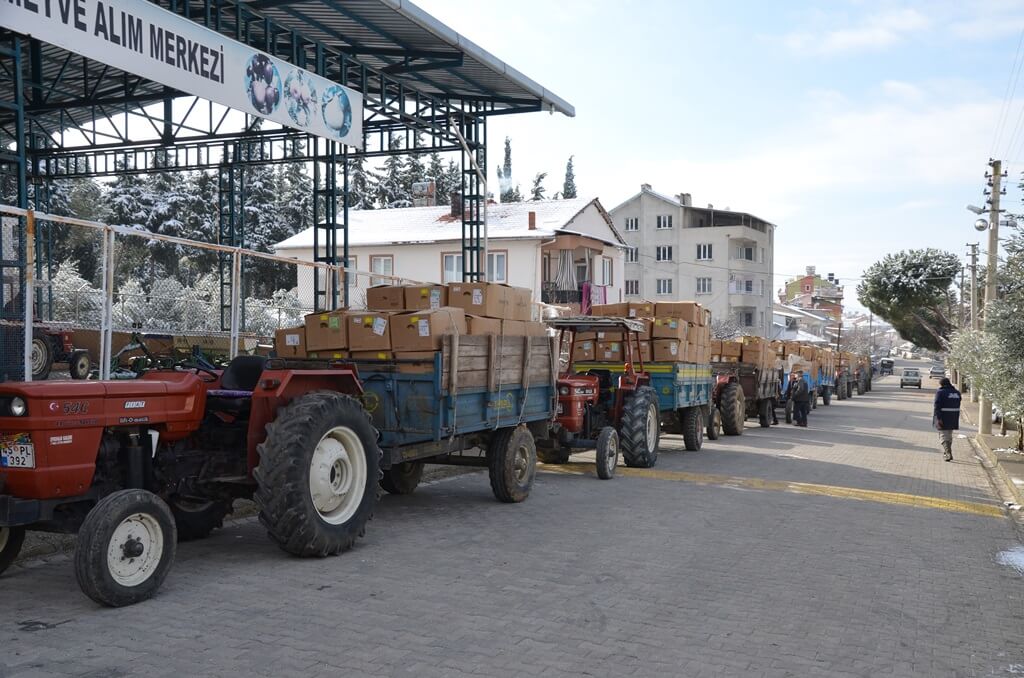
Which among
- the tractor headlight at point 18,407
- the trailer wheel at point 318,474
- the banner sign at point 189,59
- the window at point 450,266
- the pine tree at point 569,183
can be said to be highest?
the pine tree at point 569,183

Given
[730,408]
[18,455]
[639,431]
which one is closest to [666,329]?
[639,431]

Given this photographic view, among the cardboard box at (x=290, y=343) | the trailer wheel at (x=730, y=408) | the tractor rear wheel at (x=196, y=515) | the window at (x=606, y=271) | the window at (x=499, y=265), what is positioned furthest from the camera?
the window at (x=606, y=271)

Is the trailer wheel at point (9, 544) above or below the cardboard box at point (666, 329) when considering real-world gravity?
below

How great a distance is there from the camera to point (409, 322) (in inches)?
356

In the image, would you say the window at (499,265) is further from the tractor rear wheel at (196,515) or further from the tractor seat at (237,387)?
the tractor seat at (237,387)

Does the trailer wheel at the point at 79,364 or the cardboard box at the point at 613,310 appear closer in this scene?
the trailer wheel at the point at 79,364

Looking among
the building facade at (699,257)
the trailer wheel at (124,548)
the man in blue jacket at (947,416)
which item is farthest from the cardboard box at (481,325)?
the building facade at (699,257)

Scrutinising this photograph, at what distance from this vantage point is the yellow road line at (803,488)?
38.6ft

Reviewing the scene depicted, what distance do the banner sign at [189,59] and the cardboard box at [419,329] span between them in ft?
21.8

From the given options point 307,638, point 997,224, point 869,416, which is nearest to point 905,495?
point 307,638

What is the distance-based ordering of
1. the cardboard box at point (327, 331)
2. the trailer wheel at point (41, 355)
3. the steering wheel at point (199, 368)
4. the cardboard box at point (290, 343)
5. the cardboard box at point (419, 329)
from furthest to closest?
the trailer wheel at point (41, 355)
the cardboard box at point (290, 343)
the cardboard box at point (327, 331)
the cardboard box at point (419, 329)
the steering wheel at point (199, 368)

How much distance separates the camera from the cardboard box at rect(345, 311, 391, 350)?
9180 millimetres

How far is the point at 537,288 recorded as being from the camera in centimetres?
3928

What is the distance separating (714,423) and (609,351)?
5.90 meters
